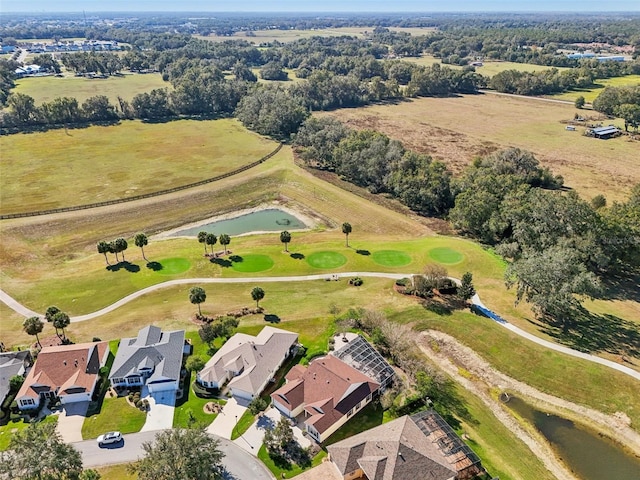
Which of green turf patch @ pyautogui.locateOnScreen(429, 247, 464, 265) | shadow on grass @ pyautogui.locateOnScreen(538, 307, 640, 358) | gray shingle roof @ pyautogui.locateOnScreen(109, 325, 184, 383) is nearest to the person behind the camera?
gray shingle roof @ pyautogui.locateOnScreen(109, 325, 184, 383)

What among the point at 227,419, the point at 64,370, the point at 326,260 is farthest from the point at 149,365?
the point at 326,260

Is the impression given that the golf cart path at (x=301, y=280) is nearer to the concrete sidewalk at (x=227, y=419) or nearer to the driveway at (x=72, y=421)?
the driveway at (x=72, y=421)

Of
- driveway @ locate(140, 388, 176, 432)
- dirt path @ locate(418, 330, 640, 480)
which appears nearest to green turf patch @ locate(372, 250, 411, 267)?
dirt path @ locate(418, 330, 640, 480)

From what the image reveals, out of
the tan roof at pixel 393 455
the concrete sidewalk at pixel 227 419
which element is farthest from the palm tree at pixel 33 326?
the tan roof at pixel 393 455

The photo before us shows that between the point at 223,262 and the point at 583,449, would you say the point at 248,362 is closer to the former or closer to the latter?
the point at 223,262

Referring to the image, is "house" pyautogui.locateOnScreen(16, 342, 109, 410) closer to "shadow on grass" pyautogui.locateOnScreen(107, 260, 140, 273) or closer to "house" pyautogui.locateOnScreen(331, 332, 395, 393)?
"shadow on grass" pyautogui.locateOnScreen(107, 260, 140, 273)

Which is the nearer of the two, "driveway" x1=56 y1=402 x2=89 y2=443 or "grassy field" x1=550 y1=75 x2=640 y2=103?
"driveway" x1=56 y1=402 x2=89 y2=443

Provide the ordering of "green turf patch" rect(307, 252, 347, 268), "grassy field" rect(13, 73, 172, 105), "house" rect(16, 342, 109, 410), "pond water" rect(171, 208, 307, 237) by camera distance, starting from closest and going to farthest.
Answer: "house" rect(16, 342, 109, 410)
"green turf patch" rect(307, 252, 347, 268)
"pond water" rect(171, 208, 307, 237)
"grassy field" rect(13, 73, 172, 105)
